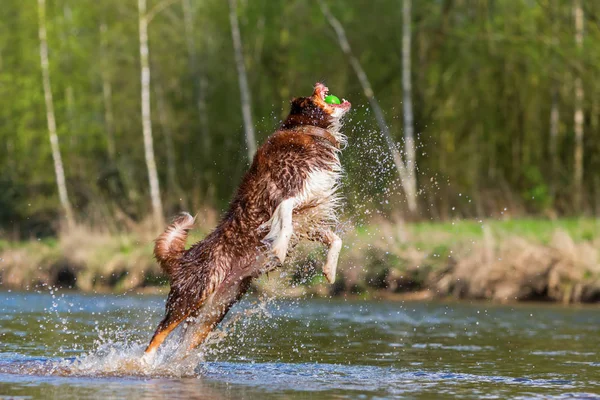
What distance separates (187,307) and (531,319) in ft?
22.9

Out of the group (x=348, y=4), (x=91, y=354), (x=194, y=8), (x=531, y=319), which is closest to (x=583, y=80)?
(x=348, y=4)

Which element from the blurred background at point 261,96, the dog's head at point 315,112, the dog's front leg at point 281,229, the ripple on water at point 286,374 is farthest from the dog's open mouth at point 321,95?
the blurred background at point 261,96

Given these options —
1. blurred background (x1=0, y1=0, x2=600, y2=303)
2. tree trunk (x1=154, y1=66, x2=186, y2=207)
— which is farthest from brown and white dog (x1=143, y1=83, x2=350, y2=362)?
tree trunk (x1=154, y1=66, x2=186, y2=207)

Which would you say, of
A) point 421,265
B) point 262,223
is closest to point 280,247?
point 262,223

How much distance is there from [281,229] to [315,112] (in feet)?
3.87

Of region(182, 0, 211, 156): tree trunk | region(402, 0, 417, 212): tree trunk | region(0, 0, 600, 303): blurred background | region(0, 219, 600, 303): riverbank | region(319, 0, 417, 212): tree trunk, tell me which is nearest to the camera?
region(0, 219, 600, 303): riverbank

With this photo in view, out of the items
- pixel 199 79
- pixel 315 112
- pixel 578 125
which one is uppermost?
pixel 199 79

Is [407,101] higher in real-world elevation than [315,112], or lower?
higher

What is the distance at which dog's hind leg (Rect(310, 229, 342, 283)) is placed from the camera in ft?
28.8

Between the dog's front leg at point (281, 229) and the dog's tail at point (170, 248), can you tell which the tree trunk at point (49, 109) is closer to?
the dog's tail at point (170, 248)

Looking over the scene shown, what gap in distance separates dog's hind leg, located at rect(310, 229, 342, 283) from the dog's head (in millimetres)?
877

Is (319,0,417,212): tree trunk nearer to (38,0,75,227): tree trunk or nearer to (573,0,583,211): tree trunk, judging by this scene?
(573,0,583,211): tree trunk

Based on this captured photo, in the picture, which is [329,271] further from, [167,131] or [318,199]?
[167,131]

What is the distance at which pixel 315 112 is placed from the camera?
8.93 m
